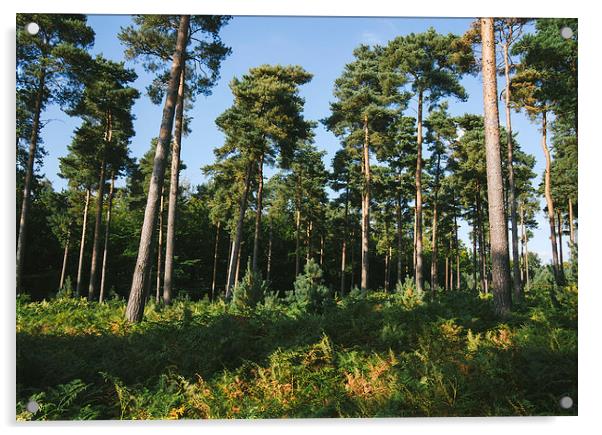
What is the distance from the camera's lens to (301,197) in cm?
2886

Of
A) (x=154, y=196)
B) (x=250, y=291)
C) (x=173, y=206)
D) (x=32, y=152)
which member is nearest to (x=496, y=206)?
(x=250, y=291)

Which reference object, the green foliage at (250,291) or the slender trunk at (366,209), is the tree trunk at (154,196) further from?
the slender trunk at (366,209)

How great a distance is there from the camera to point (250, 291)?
9203 mm

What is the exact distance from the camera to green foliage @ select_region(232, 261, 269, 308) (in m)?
9.09

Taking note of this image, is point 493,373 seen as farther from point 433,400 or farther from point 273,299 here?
point 273,299

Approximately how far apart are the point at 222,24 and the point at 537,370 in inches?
265

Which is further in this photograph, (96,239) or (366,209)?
(366,209)

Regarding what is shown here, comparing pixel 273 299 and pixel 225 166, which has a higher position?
pixel 225 166

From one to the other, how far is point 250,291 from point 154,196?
303 cm

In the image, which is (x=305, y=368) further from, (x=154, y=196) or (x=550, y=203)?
(x=550, y=203)

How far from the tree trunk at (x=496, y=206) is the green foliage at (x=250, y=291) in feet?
15.6

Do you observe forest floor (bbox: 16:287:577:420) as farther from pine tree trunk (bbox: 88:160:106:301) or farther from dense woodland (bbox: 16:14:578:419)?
pine tree trunk (bbox: 88:160:106:301)

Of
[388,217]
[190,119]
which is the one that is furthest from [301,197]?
[190,119]

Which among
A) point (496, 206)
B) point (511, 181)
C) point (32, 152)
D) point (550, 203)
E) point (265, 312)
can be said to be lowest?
point (265, 312)
